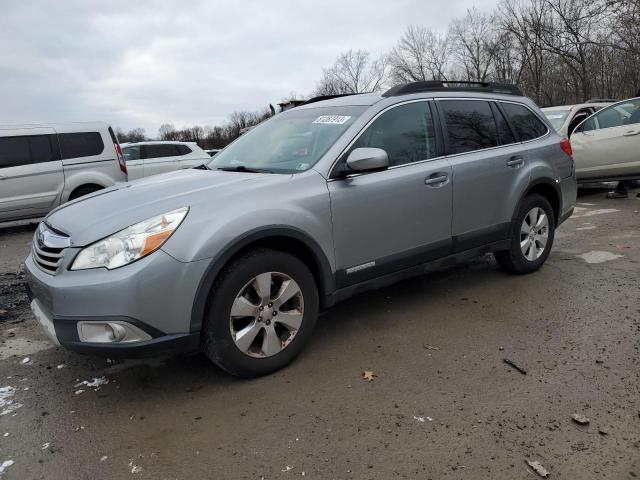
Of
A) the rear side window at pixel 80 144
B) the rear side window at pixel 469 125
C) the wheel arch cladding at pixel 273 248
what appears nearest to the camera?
the wheel arch cladding at pixel 273 248

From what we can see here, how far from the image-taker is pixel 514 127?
4.61 meters

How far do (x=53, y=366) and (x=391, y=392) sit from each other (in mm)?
2296

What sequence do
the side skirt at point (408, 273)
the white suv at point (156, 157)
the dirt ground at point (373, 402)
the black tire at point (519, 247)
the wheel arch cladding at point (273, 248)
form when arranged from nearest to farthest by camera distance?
the dirt ground at point (373, 402)
the wheel arch cladding at point (273, 248)
the side skirt at point (408, 273)
the black tire at point (519, 247)
the white suv at point (156, 157)

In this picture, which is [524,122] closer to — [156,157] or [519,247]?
[519,247]

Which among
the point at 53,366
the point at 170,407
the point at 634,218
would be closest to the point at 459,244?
the point at 170,407

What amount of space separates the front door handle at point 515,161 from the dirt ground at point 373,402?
3.86 feet

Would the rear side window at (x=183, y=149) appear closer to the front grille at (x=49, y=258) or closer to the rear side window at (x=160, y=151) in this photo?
the rear side window at (x=160, y=151)

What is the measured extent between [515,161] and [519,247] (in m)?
0.81

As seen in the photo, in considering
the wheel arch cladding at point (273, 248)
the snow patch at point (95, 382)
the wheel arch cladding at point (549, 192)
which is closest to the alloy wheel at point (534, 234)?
the wheel arch cladding at point (549, 192)

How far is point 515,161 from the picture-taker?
444cm

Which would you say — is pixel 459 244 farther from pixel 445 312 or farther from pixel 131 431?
pixel 131 431

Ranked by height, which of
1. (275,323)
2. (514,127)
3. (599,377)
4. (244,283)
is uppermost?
(514,127)

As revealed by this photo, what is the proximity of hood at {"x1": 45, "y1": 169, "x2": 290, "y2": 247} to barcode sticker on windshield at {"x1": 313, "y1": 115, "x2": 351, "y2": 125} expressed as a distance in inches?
27.6

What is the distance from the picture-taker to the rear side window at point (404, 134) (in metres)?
3.56
